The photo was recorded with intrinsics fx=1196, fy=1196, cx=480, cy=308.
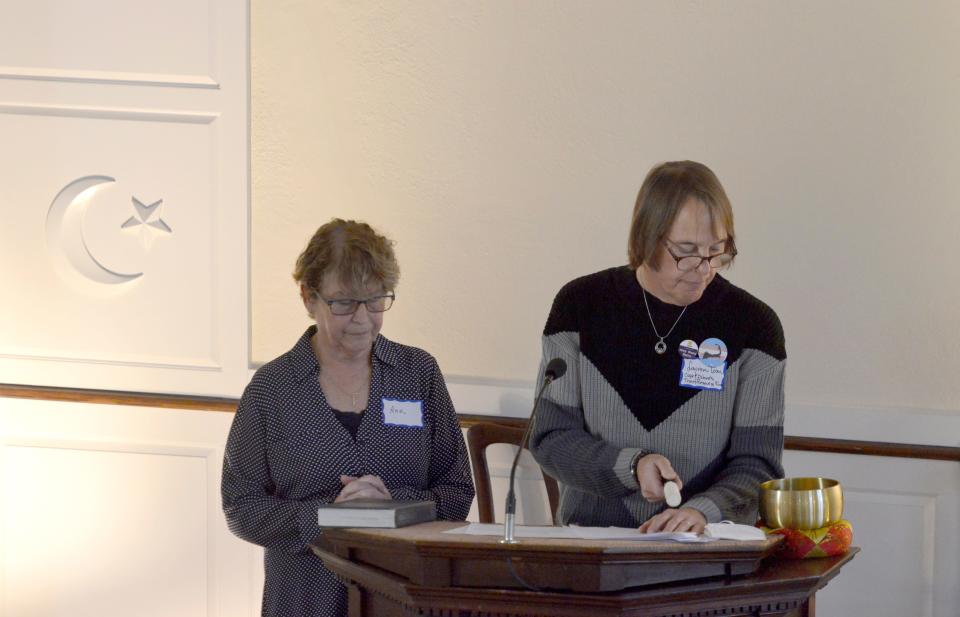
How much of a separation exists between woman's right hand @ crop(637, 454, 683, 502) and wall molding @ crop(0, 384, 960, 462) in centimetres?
136

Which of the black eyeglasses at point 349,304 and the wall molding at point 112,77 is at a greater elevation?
the wall molding at point 112,77

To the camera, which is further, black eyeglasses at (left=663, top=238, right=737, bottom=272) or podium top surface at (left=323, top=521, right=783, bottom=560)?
black eyeglasses at (left=663, top=238, right=737, bottom=272)

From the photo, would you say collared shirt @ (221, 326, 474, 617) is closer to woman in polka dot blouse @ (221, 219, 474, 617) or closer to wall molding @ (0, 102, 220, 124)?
woman in polka dot blouse @ (221, 219, 474, 617)

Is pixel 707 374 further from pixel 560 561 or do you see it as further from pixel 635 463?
pixel 560 561

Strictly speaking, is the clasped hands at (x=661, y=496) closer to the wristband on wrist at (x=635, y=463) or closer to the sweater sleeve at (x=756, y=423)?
the wristband on wrist at (x=635, y=463)

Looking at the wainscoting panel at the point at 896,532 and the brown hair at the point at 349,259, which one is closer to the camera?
the brown hair at the point at 349,259

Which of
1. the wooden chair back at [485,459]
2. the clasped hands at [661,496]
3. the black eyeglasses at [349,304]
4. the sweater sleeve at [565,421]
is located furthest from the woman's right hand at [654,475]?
the wooden chair back at [485,459]

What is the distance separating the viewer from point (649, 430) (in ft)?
9.01

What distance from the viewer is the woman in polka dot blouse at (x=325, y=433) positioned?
2871 millimetres

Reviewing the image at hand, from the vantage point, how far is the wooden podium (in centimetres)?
210

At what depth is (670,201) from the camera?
2631mm

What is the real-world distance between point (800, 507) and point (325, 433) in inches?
44.7

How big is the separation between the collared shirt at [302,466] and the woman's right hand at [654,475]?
1.85ft

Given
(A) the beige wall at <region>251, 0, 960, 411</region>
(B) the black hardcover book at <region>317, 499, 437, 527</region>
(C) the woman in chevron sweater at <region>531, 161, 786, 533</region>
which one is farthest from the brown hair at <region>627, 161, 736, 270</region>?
(A) the beige wall at <region>251, 0, 960, 411</region>
